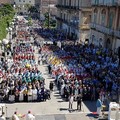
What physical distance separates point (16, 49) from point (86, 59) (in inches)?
402

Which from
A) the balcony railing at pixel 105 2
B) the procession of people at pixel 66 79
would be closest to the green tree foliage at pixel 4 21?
the procession of people at pixel 66 79

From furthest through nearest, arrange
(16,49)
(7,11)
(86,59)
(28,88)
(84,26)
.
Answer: (7,11) < (84,26) < (16,49) < (86,59) < (28,88)

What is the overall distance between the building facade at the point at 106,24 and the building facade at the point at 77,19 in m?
7.33

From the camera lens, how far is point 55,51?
47.3m

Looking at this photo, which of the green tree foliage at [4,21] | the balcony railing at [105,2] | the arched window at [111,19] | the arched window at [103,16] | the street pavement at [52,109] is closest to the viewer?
the street pavement at [52,109]

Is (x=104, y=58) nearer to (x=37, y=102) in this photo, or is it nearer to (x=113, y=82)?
(x=113, y=82)

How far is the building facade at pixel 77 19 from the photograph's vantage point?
64.7 m

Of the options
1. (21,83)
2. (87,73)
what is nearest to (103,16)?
(87,73)

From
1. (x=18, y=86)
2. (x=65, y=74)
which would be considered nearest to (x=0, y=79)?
(x=18, y=86)

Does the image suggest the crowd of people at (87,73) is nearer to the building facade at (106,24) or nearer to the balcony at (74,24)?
the building facade at (106,24)

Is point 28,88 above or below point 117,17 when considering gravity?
below

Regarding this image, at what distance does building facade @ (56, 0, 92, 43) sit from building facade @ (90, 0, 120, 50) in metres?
7.33

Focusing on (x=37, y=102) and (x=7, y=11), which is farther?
(x=7, y=11)

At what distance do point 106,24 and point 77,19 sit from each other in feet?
62.8
